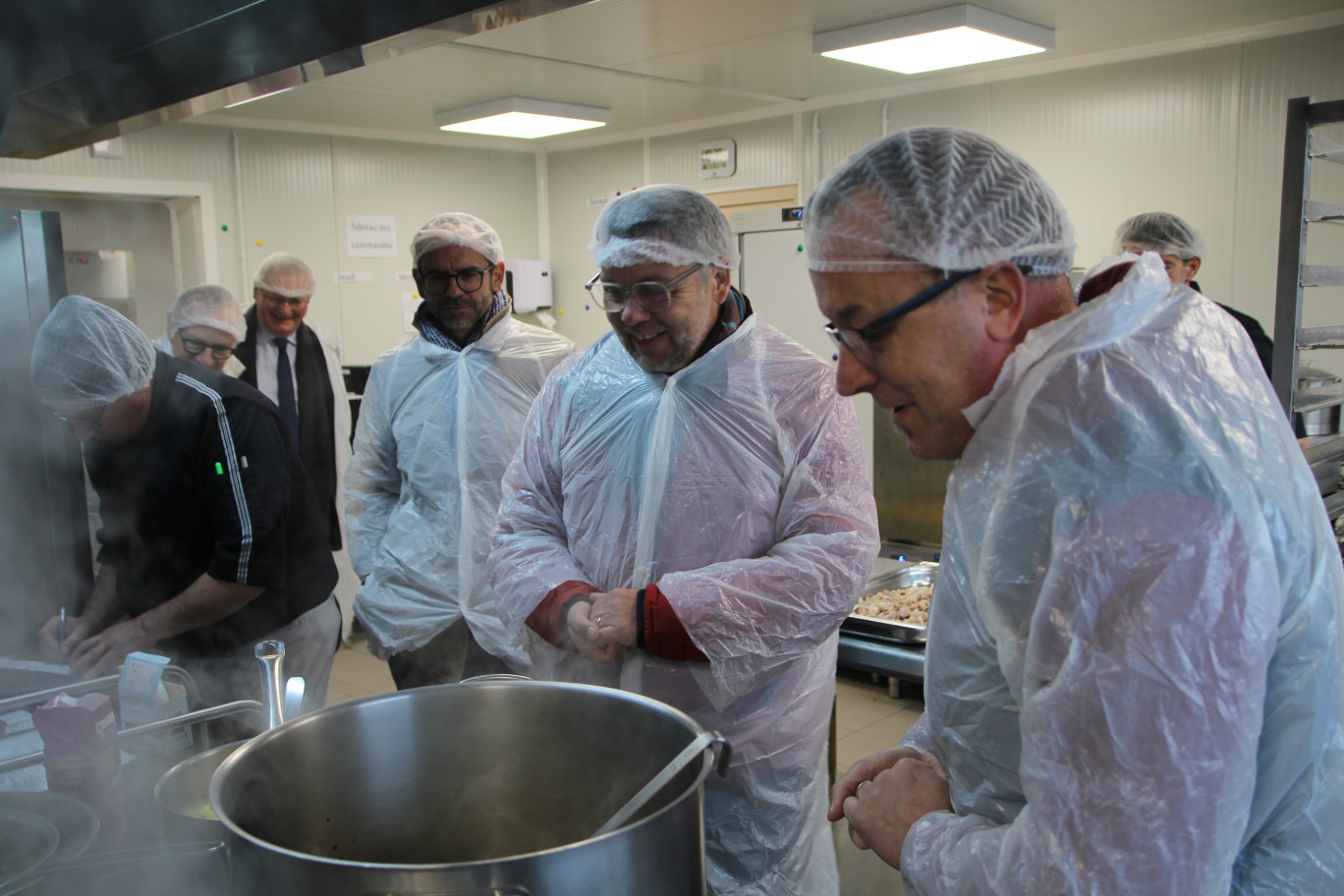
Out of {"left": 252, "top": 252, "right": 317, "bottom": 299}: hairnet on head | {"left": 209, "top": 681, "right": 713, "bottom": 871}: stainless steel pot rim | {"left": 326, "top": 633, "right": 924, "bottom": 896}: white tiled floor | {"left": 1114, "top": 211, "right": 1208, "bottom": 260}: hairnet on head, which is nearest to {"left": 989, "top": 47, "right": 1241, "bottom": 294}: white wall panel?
{"left": 1114, "top": 211, "right": 1208, "bottom": 260}: hairnet on head

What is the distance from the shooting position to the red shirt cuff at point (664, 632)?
1347 millimetres

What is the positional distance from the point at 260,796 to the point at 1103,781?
0.69 m

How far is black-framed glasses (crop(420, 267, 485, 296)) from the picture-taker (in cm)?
229

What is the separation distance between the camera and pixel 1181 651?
642 mm

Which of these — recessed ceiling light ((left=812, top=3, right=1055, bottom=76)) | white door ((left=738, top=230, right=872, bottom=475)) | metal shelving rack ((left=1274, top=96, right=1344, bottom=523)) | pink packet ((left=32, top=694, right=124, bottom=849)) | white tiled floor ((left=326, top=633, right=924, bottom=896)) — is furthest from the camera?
white door ((left=738, top=230, right=872, bottom=475))

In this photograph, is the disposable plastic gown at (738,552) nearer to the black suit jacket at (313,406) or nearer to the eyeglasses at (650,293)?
the eyeglasses at (650,293)

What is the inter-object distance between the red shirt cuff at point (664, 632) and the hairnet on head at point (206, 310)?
2.47 metres

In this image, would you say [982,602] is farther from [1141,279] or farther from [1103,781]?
[1141,279]

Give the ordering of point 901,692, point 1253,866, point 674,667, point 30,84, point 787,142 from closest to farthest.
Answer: point 1253,866 < point 30,84 < point 674,667 < point 901,692 < point 787,142

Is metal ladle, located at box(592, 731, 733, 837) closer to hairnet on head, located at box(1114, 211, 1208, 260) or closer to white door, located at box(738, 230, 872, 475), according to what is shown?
hairnet on head, located at box(1114, 211, 1208, 260)

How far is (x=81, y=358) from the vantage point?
5.06ft

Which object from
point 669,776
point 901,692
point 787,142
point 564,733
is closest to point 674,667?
point 564,733

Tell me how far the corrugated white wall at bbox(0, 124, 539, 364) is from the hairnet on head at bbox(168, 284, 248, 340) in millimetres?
1335

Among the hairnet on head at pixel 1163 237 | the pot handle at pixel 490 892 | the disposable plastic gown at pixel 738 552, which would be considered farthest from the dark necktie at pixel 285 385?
the pot handle at pixel 490 892
